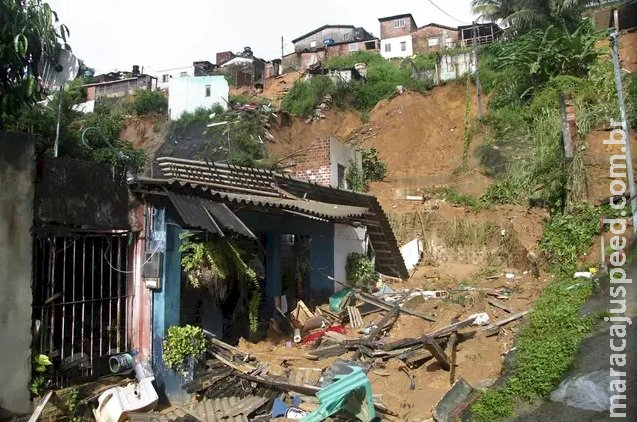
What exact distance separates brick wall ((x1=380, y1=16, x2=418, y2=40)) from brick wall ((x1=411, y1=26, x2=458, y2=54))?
100 cm

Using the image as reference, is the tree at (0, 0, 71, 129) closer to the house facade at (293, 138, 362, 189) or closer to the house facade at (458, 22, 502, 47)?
the house facade at (293, 138, 362, 189)

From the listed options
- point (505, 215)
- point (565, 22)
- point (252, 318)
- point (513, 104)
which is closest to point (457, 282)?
point (505, 215)

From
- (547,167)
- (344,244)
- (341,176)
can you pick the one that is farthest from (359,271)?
(547,167)

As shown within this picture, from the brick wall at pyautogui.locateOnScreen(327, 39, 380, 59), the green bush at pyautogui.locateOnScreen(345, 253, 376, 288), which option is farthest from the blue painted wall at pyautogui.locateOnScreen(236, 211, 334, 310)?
the brick wall at pyautogui.locateOnScreen(327, 39, 380, 59)

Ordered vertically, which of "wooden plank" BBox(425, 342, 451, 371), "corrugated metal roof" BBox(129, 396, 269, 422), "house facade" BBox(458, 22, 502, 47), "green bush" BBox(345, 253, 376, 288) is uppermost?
"house facade" BBox(458, 22, 502, 47)

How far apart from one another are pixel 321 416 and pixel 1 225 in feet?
15.1

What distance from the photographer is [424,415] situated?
701 centimetres

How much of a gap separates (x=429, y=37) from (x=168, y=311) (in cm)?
4431

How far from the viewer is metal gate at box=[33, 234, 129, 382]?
6.62 m

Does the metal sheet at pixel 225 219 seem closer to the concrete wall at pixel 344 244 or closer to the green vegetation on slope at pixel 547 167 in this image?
the green vegetation on slope at pixel 547 167

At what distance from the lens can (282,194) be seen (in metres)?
12.2

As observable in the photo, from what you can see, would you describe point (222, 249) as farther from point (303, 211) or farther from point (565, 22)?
point (565, 22)

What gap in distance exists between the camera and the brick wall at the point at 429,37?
148 feet

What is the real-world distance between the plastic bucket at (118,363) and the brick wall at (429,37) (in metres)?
42.9
